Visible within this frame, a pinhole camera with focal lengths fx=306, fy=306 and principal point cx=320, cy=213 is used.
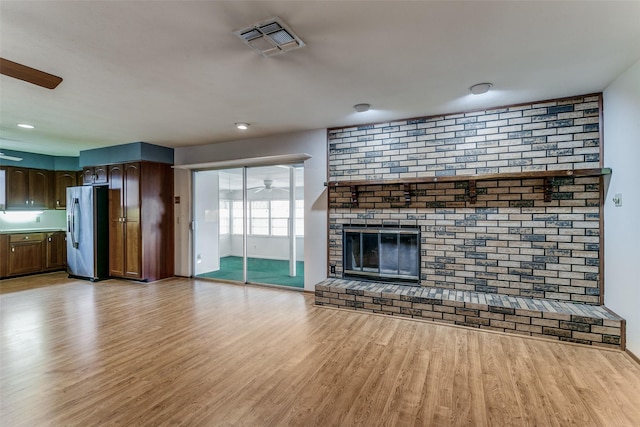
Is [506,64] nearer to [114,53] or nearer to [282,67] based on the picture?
[282,67]

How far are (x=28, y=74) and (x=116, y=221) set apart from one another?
3428mm

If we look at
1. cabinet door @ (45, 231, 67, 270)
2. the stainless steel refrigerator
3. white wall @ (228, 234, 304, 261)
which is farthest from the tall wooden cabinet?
cabinet door @ (45, 231, 67, 270)

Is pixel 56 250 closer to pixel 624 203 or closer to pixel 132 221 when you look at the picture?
pixel 132 221

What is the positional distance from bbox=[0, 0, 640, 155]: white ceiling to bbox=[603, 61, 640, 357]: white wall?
0.77 ft

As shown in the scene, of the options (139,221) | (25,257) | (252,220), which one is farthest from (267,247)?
(25,257)

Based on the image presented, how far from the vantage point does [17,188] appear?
236 inches

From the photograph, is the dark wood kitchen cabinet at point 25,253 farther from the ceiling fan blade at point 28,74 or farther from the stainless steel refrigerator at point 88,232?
the ceiling fan blade at point 28,74

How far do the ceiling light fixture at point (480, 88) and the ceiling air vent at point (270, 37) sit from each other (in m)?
1.80

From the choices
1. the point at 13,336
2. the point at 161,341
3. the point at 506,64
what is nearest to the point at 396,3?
the point at 506,64

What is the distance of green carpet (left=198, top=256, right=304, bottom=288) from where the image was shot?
17.3ft

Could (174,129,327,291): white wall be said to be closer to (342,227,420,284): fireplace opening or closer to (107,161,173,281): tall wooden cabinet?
(342,227,420,284): fireplace opening

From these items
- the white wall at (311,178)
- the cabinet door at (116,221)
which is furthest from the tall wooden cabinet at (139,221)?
the white wall at (311,178)

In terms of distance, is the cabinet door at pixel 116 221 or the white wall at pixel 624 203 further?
the cabinet door at pixel 116 221

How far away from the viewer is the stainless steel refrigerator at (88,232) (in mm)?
5434
